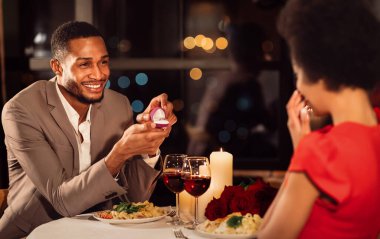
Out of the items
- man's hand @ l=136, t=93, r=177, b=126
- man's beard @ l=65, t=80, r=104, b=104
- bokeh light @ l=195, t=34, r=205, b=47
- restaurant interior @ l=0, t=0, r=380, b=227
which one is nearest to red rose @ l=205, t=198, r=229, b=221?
man's hand @ l=136, t=93, r=177, b=126

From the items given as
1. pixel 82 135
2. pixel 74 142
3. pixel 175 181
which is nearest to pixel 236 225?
pixel 175 181

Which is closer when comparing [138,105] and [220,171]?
[220,171]

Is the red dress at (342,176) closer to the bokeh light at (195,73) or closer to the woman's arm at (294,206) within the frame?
the woman's arm at (294,206)

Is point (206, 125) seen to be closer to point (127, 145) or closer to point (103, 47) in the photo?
point (103, 47)

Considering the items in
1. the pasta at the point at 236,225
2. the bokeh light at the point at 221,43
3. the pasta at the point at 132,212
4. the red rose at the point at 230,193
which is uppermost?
the bokeh light at the point at 221,43

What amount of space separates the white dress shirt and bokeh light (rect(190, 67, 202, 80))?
159cm

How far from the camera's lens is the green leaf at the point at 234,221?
179 centimetres

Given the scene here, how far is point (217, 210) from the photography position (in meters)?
1.91

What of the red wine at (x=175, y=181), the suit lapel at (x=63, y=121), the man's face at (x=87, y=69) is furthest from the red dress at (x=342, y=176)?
the man's face at (x=87, y=69)

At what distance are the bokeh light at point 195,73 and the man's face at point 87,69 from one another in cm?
155

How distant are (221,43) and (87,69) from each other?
176 centimetres

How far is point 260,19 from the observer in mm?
4383

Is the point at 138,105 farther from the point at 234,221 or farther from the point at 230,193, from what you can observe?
the point at 234,221

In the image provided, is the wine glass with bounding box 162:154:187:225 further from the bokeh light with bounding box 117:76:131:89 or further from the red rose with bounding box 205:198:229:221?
the bokeh light with bounding box 117:76:131:89
